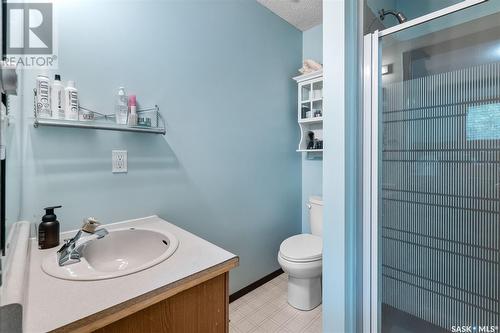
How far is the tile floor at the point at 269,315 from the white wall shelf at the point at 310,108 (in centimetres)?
134

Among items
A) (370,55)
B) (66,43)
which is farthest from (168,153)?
(370,55)

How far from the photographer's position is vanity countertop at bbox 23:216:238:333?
58 cm

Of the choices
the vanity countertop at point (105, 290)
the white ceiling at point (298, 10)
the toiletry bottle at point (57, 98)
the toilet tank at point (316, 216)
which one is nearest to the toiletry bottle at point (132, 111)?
the toiletry bottle at point (57, 98)

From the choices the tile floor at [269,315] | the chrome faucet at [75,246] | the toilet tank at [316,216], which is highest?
the chrome faucet at [75,246]

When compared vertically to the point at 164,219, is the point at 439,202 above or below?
above

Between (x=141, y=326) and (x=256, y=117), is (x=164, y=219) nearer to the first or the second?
(x=141, y=326)

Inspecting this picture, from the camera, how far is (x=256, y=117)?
2.06 meters

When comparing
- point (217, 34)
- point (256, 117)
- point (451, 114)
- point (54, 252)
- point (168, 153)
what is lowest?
point (54, 252)

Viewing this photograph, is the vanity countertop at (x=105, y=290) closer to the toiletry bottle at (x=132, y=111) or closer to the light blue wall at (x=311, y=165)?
the toiletry bottle at (x=132, y=111)

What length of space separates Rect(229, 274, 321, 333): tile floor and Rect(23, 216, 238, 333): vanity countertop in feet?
3.41

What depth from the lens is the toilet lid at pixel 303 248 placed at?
1.70m

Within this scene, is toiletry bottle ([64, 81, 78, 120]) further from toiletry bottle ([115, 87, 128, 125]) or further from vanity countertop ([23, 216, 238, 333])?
vanity countertop ([23, 216, 238, 333])

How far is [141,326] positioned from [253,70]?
74.6 inches

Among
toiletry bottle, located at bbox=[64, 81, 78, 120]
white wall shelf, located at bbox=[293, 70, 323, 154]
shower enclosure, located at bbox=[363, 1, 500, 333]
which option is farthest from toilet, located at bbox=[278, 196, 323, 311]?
toiletry bottle, located at bbox=[64, 81, 78, 120]
